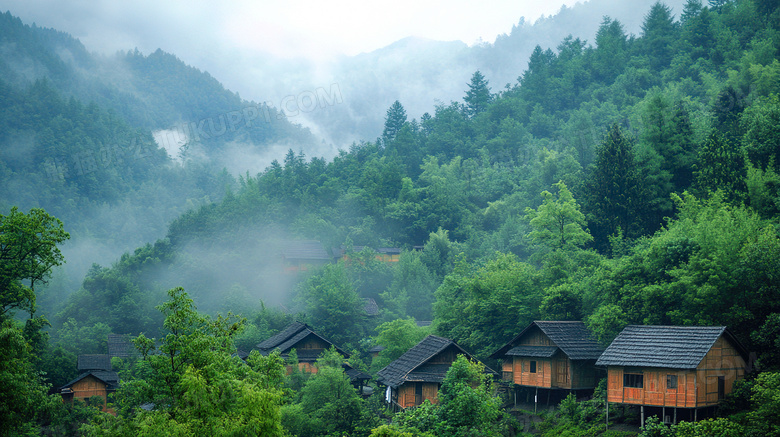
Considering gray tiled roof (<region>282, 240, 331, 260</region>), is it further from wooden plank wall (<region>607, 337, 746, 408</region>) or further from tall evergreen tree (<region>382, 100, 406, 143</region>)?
wooden plank wall (<region>607, 337, 746, 408</region>)

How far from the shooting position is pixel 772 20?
234ft

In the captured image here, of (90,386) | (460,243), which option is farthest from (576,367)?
(460,243)

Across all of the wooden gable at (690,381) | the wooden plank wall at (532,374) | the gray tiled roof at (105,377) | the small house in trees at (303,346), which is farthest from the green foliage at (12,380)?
the wooden plank wall at (532,374)

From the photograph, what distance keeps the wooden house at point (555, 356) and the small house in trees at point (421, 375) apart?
1.94 meters

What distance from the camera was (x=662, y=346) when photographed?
99.4ft

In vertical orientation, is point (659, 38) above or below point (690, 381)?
above

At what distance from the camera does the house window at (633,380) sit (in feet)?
100

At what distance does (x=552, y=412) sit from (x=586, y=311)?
7.03 meters

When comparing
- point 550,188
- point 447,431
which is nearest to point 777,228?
point 447,431

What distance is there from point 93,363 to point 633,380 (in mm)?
43256

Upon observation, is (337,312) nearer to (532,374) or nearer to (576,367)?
(532,374)

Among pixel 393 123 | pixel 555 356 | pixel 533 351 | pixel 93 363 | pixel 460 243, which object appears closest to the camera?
pixel 555 356

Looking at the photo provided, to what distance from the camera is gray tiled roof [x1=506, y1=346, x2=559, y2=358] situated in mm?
37938

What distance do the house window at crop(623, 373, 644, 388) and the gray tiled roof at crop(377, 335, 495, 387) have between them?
31.9ft
